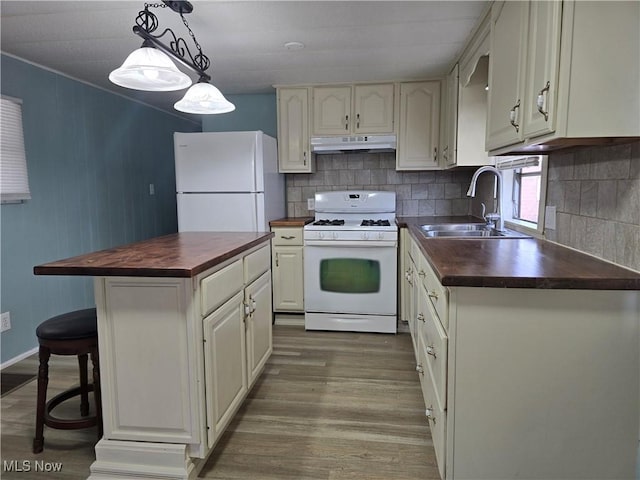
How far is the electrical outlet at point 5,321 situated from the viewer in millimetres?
2729

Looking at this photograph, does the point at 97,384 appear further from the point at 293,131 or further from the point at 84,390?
the point at 293,131

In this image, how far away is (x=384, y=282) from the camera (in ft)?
10.9

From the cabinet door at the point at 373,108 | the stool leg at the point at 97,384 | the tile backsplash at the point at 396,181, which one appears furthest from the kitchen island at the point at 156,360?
the tile backsplash at the point at 396,181

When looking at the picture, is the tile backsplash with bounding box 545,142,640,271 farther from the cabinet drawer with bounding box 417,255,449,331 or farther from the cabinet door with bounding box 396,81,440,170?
the cabinet door with bounding box 396,81,440,170

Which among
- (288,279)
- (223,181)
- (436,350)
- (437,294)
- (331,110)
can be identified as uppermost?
(331,110)

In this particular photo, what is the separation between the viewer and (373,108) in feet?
11.8

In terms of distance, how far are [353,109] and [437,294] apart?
2.40 metres

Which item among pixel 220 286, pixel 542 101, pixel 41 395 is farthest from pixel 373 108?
pixel 41 395

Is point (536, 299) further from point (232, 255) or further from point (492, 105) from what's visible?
point (232, 255)

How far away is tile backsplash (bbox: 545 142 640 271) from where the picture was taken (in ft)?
4.71

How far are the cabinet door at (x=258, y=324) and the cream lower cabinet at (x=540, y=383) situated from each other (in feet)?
3.61

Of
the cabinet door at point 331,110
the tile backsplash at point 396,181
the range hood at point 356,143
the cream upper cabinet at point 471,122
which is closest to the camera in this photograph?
the cream upper cabinet at point 471,122

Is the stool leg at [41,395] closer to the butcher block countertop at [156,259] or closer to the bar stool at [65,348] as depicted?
the bar stool at [65,348]

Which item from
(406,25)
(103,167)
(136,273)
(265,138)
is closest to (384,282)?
(265,138)
